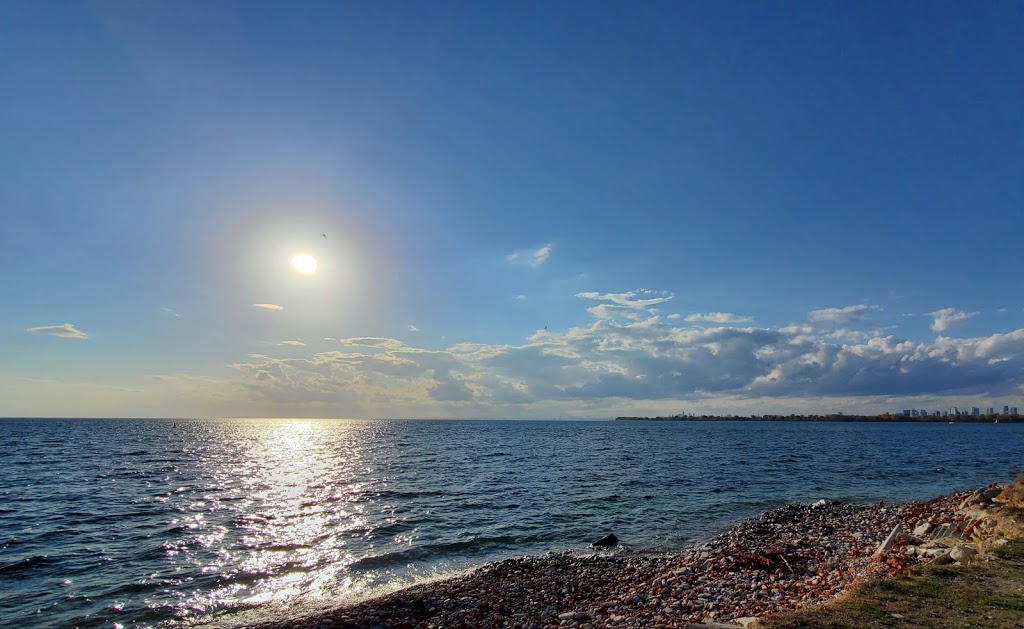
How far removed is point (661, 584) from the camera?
57.0ft

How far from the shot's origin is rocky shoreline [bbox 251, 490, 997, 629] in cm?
1458

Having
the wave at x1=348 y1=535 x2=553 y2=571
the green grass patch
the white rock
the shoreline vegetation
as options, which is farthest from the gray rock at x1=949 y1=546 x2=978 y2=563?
the wave at x1=348 y1=535 x2=553 y2=571

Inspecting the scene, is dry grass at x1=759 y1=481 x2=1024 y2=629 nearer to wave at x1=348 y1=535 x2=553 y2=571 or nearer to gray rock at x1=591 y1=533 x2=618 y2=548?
gray rock at x1=591 y1=533 x2=618 y2=548

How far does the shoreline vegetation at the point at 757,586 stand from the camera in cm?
1126

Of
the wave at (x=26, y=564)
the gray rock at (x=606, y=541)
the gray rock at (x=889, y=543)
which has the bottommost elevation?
the gray rock at (x=606, y=541)

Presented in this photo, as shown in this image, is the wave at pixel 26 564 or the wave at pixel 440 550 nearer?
the wave at pixel 26 564

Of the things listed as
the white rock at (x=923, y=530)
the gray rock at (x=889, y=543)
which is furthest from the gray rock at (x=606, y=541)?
the white rock at (x=923, y=530)

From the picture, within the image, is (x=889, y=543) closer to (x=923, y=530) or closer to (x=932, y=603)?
(x=923, y=530)

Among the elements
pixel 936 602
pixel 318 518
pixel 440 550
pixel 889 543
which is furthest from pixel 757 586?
pixel 318 518

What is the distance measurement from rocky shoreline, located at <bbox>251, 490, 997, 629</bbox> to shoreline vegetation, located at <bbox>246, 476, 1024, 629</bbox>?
6 cm

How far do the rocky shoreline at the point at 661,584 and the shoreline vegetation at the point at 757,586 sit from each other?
0.06 metres

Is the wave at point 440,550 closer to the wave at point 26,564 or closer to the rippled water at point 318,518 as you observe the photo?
the rippled water at point 318,518

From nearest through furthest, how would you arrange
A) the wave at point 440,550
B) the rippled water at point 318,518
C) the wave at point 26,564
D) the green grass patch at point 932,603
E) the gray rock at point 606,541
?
1. the green grass patch at point 932,603
2. the rippled water at point 318,518
3. the wave at point 26,564
4. the wave at point 440,550
5. the gray rock at point 606,541

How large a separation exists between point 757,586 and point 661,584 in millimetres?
2991
